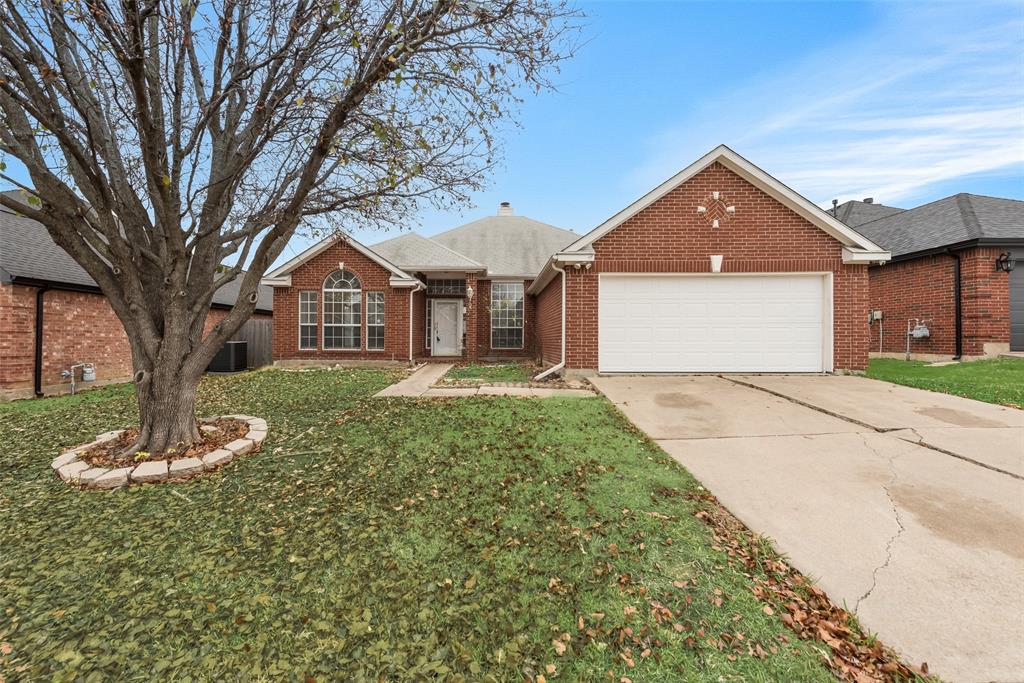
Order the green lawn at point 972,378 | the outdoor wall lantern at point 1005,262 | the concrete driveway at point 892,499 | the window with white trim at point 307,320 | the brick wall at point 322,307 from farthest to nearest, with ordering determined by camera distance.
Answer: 1. the window with white trim at point 307,320
2. the brick wall at point 322,307
3. the outdoor wall lantern at point 1005,262
4. the green lawn at point 972,378
5. the concrete driveway at point 892,499

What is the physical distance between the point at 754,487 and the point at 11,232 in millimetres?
16154

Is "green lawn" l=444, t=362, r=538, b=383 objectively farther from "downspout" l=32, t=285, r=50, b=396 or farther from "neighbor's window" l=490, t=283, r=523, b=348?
"downspout" l=32, t=285, r=50, b=396

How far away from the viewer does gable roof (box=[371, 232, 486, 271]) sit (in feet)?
46.1

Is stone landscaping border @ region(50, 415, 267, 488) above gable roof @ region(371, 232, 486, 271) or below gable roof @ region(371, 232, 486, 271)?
below

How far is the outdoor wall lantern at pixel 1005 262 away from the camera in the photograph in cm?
1115

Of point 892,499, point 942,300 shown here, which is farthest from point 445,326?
point 942,300

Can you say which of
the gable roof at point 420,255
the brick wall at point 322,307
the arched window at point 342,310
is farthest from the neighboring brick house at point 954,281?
the arched window at point 342,310

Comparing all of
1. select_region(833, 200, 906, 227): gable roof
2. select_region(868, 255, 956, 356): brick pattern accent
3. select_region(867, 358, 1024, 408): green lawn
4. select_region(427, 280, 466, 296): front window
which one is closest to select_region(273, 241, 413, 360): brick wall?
select_region(427, 280, 466, 296): front window

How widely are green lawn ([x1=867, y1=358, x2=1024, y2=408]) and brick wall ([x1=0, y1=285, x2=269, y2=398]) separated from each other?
1767cm

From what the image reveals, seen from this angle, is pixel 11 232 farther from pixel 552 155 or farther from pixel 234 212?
pixel 552 155

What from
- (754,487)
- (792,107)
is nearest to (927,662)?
(754,487)

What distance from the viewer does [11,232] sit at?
9.86 meters

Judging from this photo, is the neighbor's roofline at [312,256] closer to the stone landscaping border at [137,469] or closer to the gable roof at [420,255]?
the gable roof at [420,255]

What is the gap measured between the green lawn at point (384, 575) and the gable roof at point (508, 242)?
12.2 metres
